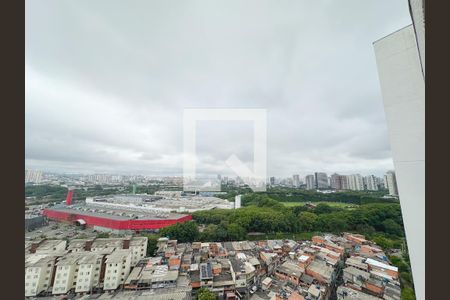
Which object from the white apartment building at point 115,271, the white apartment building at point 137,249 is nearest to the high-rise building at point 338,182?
the white apartment building at point 137,249

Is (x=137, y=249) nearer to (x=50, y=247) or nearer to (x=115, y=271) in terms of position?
(x=115, y=271)

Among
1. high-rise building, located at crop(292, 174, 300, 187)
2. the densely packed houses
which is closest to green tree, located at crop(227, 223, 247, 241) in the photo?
the densely packed houses

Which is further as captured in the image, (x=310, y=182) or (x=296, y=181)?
(x=310, y=182)

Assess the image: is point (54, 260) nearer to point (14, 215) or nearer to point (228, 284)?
point (228, 284)

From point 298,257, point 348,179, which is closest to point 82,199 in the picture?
point 298,257

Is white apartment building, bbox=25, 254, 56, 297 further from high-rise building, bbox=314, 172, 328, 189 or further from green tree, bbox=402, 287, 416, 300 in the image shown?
high-rise building, bbox=314, 172, 328, 189

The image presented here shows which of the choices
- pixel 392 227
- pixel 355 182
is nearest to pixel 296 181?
pixel 355 182
